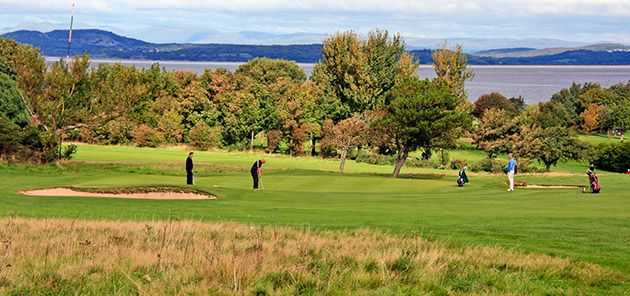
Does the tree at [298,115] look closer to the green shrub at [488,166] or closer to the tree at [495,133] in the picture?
the green shrub at [488,166]

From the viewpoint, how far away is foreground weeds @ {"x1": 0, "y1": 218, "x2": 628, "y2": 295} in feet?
33.4

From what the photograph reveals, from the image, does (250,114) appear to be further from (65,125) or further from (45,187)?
(45,187)

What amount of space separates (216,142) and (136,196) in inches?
2563

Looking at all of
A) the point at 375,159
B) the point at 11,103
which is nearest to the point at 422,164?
the point at 375,159

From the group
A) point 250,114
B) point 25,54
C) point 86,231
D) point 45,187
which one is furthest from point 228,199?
point 250,114

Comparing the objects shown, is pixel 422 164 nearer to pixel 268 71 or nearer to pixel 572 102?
pixel 268 71

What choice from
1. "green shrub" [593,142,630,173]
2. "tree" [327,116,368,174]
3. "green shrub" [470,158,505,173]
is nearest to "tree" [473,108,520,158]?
"green shrub" [470,158,505,173]

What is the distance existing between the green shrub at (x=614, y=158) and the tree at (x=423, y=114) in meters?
33.7

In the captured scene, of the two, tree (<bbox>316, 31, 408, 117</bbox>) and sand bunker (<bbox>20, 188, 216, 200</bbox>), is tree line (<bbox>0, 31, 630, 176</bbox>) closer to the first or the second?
tree (<bbox>316, 31, 408, 117</bbox>)

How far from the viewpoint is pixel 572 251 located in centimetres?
1425

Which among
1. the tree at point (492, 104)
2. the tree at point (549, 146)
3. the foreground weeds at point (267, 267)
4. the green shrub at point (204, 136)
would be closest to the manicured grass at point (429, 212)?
the foreground weeds at point (267, 267)

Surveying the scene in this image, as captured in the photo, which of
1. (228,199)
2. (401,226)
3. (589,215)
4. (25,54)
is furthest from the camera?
(25,54)

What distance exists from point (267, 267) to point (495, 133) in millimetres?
85715

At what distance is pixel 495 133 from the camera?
93.6m
